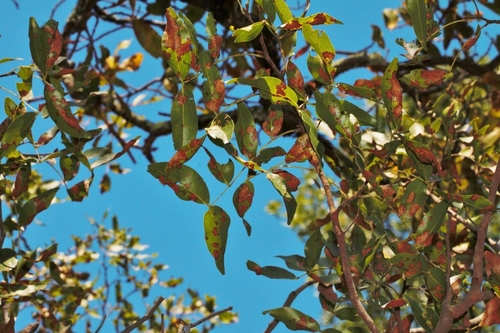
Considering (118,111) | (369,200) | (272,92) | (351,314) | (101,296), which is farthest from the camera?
(101,296)

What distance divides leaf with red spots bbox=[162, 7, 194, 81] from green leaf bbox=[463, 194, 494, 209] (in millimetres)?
371

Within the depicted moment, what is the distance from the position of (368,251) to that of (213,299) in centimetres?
189

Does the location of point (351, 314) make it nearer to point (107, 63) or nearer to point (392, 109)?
point (392, 109)

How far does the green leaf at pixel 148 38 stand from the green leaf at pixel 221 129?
1.32m

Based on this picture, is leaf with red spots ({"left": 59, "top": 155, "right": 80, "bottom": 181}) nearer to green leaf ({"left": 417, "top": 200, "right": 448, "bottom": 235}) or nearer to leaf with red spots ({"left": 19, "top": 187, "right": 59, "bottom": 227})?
leaf with red spots ({"left": 19, "top": 187, "right": 59, "bottom": 227})

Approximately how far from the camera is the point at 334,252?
104 cm

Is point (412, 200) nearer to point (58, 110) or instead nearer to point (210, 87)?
point (210, 87)

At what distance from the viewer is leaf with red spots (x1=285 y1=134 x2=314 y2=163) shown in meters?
0.84

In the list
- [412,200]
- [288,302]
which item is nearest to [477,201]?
[412,200]

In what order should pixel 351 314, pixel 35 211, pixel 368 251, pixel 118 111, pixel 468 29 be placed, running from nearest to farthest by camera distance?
pixel 368 251 → pixel 351 314 → pixel 35 211 → pixel 468 29 → pixel 118 111

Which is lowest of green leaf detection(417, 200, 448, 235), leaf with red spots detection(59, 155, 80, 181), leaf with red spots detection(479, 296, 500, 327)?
leaf with red spots detection(479, 296, 500, 327)

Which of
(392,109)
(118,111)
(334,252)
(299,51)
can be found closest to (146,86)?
(118,111)

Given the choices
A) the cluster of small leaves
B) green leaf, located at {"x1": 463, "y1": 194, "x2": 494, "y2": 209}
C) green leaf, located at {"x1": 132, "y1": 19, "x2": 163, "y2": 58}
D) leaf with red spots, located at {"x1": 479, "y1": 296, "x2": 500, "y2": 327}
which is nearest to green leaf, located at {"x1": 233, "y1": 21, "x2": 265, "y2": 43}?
the cluster of small leaves

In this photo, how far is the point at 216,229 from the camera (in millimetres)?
812
